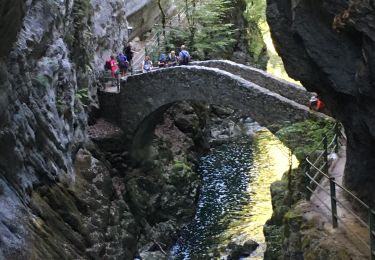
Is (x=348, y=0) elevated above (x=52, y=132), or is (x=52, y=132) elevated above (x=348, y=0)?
(x=348, y=0)

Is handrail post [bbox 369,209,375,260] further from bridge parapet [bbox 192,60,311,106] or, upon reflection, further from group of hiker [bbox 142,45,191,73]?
group of hiker [bbox 142,45,191,73]

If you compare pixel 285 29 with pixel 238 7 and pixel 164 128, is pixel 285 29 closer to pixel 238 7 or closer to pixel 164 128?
pixel 164 128

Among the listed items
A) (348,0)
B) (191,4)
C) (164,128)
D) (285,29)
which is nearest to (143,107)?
(164,128)

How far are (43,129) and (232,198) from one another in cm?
990

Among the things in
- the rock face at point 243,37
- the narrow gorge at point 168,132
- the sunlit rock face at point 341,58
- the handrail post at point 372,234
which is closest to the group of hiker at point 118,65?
the narrow gorge at point 168,132

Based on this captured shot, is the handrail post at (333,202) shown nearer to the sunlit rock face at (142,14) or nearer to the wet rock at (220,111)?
the sunlit rock face at (142,14)

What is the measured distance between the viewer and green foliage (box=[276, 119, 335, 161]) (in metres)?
13.6

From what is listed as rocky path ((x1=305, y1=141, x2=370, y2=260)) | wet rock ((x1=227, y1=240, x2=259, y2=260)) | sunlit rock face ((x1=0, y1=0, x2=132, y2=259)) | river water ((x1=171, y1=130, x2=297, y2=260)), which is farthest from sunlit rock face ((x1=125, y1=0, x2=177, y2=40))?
rocky path ((x1=305, y1=141, x2=370, y2=260))

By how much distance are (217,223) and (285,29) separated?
1173 centimetres

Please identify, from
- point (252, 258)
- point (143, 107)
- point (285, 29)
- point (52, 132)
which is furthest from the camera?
→ point (143, 107)

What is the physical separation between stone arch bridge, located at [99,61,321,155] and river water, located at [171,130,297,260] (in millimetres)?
4011

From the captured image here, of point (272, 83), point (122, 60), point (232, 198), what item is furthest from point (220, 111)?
point (272, 83)

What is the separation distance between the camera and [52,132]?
15.2 m

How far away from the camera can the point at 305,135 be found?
49.3 ft
